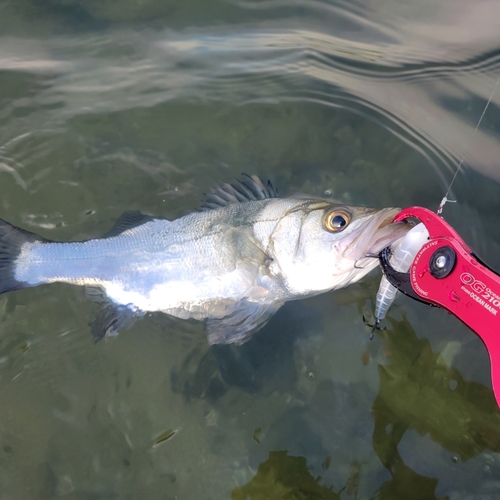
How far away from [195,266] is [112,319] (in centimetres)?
81

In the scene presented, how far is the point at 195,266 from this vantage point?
11.1ft

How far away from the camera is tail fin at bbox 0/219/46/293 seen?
3.39m

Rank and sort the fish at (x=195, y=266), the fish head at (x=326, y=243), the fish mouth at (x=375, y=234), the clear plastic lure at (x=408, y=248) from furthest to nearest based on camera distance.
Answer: the fish at (x=195, y=266), the fish head at (x=326, y=243), the fish mouth at (x=375, y=234), the clear plastic lure at (x=408, y=248)

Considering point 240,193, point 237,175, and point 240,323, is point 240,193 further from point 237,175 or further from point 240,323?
point 240,323

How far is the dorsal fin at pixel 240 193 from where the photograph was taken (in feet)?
11.9

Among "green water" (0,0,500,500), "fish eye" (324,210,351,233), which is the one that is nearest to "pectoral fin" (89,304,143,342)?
"green water" (0,0,500,500)

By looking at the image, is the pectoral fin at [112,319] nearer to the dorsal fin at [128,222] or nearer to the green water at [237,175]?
the green water at [237,175]

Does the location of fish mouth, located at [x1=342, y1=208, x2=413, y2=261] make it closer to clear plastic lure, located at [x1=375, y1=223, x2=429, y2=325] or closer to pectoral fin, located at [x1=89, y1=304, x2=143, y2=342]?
clear plastic lure, located at [x1=375, y1=223, x2=429, y2=325]

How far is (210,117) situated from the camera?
433cm

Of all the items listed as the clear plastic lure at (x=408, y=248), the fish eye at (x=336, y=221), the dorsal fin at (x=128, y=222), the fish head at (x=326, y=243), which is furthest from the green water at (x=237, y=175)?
the clear plastic lure at (x=408, y=248)

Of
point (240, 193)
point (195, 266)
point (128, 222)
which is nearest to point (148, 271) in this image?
point (195, 266)

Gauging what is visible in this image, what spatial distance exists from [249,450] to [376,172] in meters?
2.69

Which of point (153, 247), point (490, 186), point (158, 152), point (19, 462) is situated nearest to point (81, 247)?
point (153, 247)

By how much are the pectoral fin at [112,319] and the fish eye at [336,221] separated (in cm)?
166
